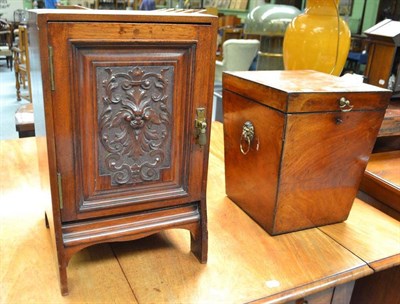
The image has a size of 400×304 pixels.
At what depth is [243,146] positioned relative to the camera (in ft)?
2.70

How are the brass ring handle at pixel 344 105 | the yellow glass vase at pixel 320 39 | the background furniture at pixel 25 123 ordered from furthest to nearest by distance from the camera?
1. the background furniture at pixel 25 123
2. the yellow glass vase at pixel 320 39
3. the brass ring handle at pixel 344 105

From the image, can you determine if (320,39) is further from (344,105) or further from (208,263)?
(208,263)

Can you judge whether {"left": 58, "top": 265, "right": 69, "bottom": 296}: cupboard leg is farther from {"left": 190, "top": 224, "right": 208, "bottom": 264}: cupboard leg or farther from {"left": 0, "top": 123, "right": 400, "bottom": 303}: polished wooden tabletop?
{"left": 190, "top": 224, "right": 208, "bottom": 264}: cupboard leg

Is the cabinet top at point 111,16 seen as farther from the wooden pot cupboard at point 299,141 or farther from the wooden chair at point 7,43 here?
the wooden chair at point 7,43

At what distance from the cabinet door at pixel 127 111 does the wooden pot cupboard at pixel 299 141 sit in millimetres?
153

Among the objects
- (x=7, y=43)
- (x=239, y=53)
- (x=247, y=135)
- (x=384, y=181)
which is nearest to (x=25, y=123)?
(x=247, y=135)

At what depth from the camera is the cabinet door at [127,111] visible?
1.71 ft

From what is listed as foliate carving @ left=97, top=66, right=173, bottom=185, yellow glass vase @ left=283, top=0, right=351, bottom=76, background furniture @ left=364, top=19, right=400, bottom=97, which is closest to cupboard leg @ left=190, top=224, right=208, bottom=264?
foliate carving @ left=97, top=66, right=173, bottom=185

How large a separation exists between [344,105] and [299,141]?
0.11m

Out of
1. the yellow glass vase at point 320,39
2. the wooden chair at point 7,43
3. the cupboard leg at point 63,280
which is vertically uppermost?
the yellow glass vase at point 320,39

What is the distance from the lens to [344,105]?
0.71 m

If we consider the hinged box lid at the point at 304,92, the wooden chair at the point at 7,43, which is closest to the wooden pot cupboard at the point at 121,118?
the hinged box lid at the point at 304,92

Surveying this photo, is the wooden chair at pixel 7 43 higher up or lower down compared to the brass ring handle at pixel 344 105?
lower down

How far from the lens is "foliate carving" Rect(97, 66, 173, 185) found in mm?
550
